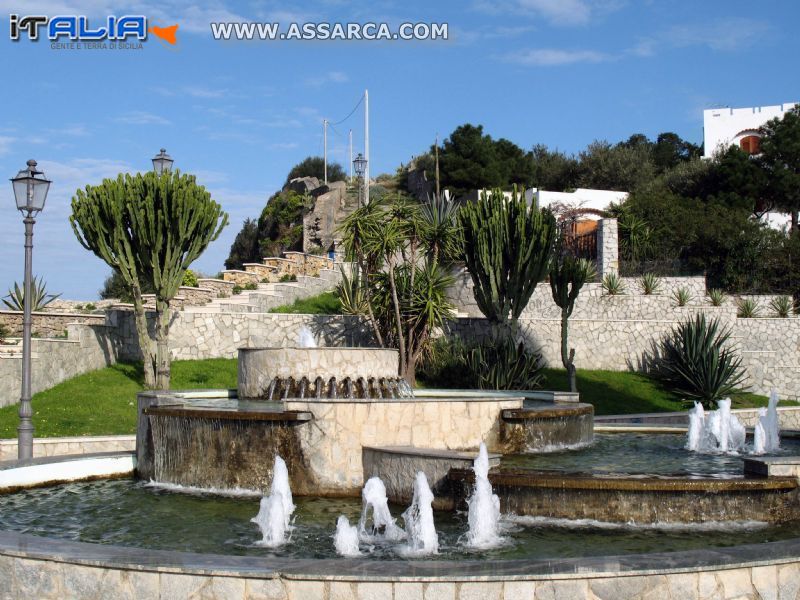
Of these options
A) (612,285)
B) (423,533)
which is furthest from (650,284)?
(423,533)

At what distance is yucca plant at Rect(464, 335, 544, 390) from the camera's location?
59.3 feet

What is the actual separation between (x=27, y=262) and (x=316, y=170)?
159 ft

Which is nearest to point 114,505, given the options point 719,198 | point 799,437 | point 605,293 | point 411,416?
point 411,416

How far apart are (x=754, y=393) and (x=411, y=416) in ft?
54.3

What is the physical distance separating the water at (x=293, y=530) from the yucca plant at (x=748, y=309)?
21.3m

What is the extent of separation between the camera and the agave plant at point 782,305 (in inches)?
1056

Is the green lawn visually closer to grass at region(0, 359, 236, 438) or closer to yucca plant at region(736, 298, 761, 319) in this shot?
grass at region(0, 359, 236, 438)

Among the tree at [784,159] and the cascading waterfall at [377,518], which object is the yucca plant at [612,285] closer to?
the tree at [784,159]

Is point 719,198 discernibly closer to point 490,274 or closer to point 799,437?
point 490,274

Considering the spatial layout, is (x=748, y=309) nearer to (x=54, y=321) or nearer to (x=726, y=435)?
(x=726, y=435)

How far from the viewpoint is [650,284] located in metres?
28.0

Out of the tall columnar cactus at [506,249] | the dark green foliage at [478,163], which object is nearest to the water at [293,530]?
the tall columnar cactus at [506,249]

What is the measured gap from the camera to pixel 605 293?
92.4ft

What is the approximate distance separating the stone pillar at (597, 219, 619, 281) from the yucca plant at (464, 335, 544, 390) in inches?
443
